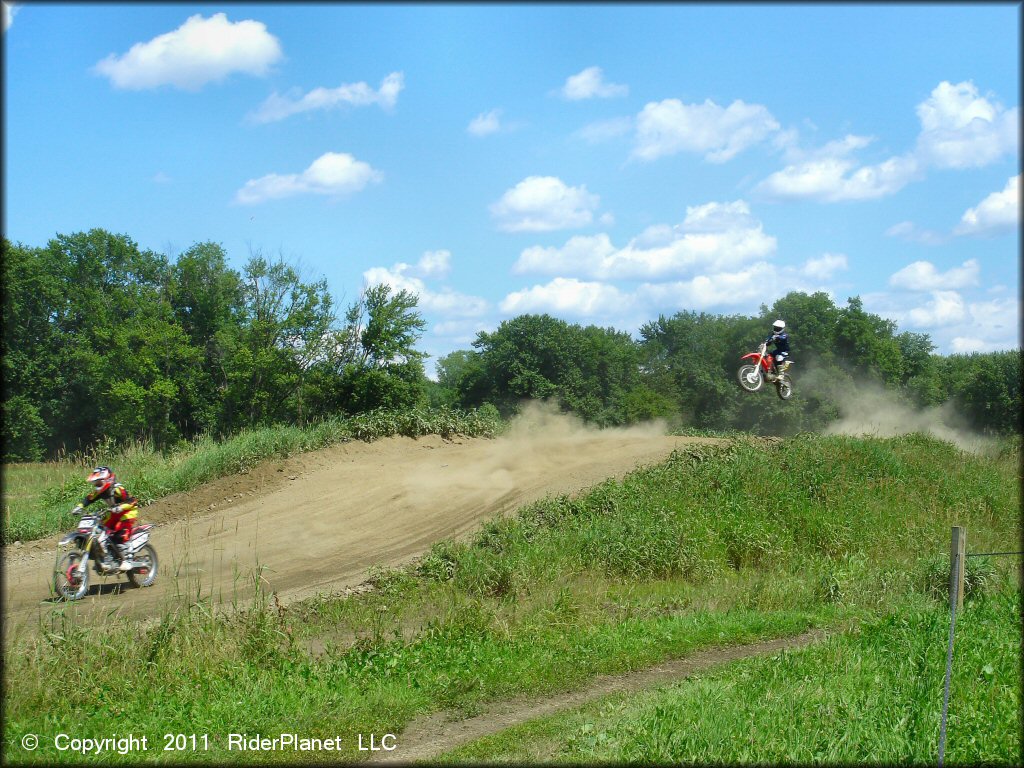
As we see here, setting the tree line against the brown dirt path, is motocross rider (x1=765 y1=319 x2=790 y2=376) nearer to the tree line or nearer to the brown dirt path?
the brown dirt path

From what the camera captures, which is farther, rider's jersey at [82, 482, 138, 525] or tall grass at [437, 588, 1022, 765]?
rider's jersey at [82, 482, 138, 525]

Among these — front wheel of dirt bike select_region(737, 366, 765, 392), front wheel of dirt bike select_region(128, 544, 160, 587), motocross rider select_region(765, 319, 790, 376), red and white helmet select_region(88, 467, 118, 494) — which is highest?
motocross rider select_region(765, 319, 790, 376)

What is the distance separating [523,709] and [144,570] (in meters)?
8.61

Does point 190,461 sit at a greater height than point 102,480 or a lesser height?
lesser

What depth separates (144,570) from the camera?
565 inches

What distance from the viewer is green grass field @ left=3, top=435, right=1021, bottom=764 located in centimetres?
795

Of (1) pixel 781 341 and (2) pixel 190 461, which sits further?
(2) pixel 190 461

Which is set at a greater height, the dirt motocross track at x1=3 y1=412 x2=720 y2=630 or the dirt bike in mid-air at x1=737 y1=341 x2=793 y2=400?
the dirt bike in mid-air at x1=737 y1=341 x2=793 y2=400

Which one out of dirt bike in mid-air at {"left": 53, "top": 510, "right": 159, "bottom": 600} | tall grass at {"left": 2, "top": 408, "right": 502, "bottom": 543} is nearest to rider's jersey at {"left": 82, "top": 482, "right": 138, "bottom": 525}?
dirt bike in mid-air at {"left": 53, "top": 510, "right": 159, "bottom": 600}

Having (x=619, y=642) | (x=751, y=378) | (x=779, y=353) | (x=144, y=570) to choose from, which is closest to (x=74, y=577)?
(x=144, y=570)

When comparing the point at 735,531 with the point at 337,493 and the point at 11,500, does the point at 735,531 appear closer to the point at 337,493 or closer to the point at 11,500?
the point at 337,493

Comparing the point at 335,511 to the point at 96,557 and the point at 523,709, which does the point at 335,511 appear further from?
the point at 523,709

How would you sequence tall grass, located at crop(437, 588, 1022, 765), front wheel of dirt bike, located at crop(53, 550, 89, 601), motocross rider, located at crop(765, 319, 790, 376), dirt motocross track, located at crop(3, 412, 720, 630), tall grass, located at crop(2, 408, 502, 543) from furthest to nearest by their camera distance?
tall grass, located at crop(2, 408, 502, 543), motocross rider, located at crop(765, 319, 790, 376), dirt motocross track, located at crop(3, 412, 720, 630), front wheel of dirt bike, located at crop(53, 550, 89, 601), tall grass, located at crop(437, 588, 1022, 765)

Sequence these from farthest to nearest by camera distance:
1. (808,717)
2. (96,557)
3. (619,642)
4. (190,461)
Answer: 1. (190,461)
2. (96,557)
3. (619,642)
4. (808,717)
